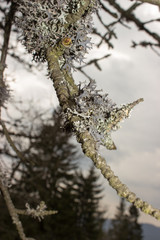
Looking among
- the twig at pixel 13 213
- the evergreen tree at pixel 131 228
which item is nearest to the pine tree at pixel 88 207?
the evergreen tree at pixel 131 228

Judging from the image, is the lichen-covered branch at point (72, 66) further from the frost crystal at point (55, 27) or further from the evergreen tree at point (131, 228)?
the evergreen tree at point (131, 228)

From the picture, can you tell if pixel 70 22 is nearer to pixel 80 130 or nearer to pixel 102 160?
pixel 80 130

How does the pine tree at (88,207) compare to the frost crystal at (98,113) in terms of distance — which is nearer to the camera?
the frost crystal at (98,113)

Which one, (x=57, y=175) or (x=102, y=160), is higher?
(x=57, y=175)

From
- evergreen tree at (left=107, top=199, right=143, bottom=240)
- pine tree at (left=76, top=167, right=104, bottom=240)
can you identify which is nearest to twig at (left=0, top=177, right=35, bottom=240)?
pine tree at (left=76, top=167, right=104, bottom=240)

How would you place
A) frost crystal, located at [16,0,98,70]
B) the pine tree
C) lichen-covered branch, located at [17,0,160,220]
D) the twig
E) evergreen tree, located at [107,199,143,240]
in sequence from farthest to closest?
evergreen tree, located at [107,199,143,240], the pine tree, the twig, frost crystal, located at [16,0,98,70], lichen-covered branch, located at [17,0,160,220]

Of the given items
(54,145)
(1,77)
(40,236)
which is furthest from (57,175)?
(1,77)

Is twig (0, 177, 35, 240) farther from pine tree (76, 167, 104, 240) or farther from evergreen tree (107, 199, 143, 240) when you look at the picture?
evergreen tree (107, 199, 143, 240)
